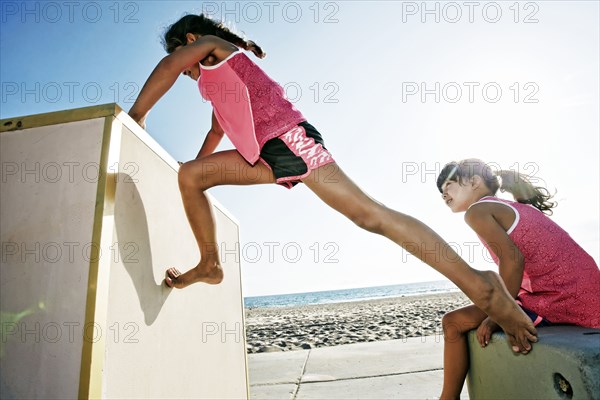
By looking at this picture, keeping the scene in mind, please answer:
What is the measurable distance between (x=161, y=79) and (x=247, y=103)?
0.35 metres

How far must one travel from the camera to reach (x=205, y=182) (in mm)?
1622

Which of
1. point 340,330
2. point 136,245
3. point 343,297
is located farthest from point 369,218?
point 343,297

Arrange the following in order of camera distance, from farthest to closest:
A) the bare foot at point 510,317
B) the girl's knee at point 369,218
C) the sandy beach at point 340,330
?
the sandy beach at point 340,330 → the girl's knee at point 369,218 → the bare foot at point 510,317

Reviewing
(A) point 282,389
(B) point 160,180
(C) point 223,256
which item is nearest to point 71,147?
(B) point 160,180

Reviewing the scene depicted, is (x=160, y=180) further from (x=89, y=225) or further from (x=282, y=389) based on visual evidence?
(x=282, y=389)

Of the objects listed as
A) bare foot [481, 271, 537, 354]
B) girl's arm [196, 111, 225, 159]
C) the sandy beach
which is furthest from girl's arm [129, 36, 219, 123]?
the sandy beach

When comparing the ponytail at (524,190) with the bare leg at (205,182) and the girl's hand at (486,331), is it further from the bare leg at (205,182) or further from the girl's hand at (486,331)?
the bare leg at (205,182)

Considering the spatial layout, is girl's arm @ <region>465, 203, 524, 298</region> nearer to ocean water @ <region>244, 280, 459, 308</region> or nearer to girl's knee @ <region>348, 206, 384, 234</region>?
girl's knee @ <region>348, 206, 384, 234</region>

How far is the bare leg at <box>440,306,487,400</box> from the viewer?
1.65 m

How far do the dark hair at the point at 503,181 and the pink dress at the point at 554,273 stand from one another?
421 mm

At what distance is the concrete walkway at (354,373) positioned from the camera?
2463 mm

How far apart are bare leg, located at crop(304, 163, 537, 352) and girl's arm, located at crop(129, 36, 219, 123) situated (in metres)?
0.68

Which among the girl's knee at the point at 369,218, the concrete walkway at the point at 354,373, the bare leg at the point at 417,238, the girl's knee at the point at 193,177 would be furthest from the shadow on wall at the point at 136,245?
the concrete walkway at the point at 354,373

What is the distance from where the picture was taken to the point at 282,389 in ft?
9.05
